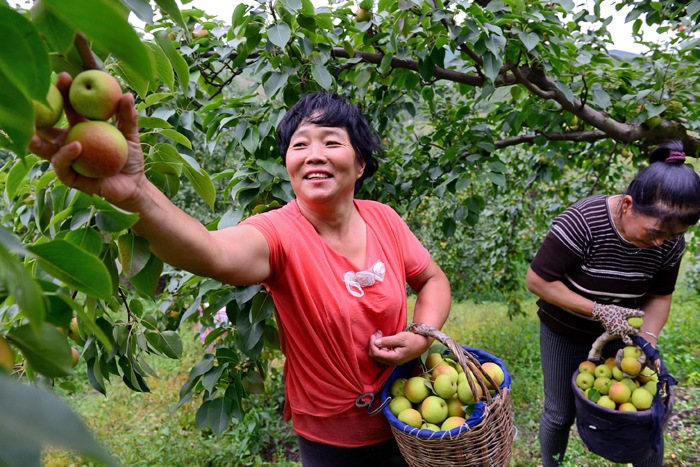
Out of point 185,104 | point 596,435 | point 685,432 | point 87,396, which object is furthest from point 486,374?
point 87,396

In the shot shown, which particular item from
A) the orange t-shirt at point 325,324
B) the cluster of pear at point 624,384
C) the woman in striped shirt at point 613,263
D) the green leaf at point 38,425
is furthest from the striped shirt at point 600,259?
the green leaf at point 38,425

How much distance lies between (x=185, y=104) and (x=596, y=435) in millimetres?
2017

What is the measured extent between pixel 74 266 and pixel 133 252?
1.63 feet

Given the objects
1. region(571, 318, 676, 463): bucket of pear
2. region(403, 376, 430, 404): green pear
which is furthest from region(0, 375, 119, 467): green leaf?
region(571, 318, 676, 463): bucket of pear

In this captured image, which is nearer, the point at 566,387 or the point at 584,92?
the point at 566,387

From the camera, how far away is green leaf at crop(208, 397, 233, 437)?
1587 mm

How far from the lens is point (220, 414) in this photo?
5.28 ft

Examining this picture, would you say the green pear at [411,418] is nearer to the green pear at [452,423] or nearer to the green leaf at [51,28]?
the green pear at [452,423]

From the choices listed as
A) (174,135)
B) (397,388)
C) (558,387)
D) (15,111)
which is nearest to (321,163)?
(174,135)

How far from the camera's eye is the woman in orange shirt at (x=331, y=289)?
124cm

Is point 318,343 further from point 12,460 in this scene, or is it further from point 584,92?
point 584,92

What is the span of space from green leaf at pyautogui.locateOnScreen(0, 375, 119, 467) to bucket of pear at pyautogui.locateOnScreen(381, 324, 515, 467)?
1.09m

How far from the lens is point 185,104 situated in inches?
68.5

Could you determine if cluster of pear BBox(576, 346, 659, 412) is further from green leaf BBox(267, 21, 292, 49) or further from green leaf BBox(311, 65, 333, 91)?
green leaf BBox(267, 21, 292, 49)
